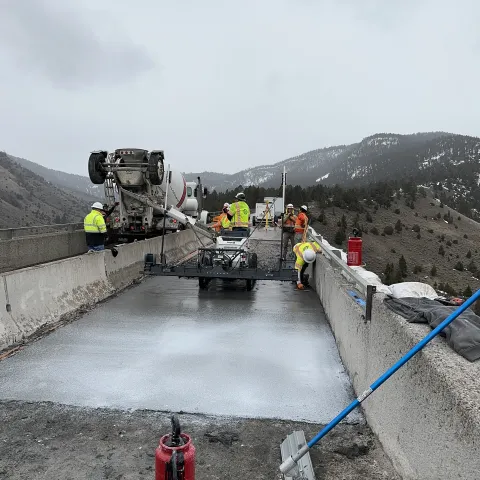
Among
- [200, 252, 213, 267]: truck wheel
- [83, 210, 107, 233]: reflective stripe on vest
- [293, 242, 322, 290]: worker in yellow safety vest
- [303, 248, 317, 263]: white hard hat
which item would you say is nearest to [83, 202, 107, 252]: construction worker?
[83, 210, 107, 233]: reflective stripe on vest

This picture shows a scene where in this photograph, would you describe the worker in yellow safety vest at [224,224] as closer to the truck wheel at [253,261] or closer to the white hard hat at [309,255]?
the truck wheel at [253,261]

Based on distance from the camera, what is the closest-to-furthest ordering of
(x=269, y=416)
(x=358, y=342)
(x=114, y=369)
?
(x=269, y=416), (x=358, y=342), (x=114, y=369)

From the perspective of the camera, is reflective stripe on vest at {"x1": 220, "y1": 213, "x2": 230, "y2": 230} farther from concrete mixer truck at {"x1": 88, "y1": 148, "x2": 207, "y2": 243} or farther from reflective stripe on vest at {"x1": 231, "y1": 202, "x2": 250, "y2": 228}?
concrete mixer truck at {"x1": 88, "y1": 148, "x2": 207, "y2": 243}

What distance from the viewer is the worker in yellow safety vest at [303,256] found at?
437 inches

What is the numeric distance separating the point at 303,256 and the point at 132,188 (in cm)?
599

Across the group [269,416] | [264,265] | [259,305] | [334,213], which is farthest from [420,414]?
[334,213]

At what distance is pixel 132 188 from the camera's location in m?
14.4

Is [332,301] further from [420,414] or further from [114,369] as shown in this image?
[420,414]

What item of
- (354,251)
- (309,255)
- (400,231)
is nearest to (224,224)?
(309,255)

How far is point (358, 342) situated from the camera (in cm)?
534

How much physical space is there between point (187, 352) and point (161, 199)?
32.2 feet

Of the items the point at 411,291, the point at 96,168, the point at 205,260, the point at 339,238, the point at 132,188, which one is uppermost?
the point at 96,168

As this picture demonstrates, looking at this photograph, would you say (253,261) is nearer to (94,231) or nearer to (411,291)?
(94,231)

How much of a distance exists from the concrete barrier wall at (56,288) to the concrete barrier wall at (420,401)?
4.55 m
